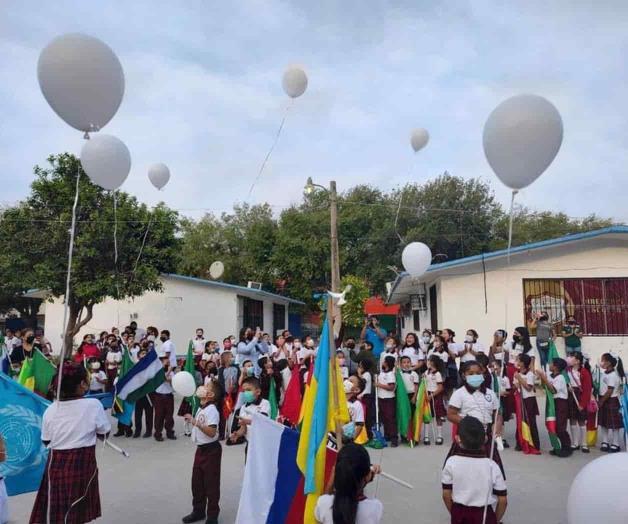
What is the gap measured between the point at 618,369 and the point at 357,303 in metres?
19.0

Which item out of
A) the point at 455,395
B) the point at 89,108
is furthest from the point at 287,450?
the point at 89,108

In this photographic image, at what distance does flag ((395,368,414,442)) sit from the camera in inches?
330

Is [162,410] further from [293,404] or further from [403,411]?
[403,411]

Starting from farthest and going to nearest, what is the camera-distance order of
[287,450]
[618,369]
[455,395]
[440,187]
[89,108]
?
[440,187]
[618,369]
[455,395]
[89,108]
[287,450]

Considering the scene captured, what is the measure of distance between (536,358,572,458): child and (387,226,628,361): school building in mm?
6308

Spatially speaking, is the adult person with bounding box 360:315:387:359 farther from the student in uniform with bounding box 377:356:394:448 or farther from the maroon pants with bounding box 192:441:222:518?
the maroon pants with bounding box 192:441:222:518

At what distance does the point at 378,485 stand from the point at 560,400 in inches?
136

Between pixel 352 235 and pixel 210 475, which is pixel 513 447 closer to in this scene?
pixel 210 475

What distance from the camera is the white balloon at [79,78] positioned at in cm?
471

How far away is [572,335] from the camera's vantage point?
12.8 m

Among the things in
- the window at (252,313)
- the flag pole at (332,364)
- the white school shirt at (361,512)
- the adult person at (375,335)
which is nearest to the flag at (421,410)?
the adult person at (375,335)

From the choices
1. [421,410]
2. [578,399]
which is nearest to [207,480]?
[421,410]

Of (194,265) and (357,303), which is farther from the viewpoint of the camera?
(194,265)

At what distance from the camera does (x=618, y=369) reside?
25.8ft
